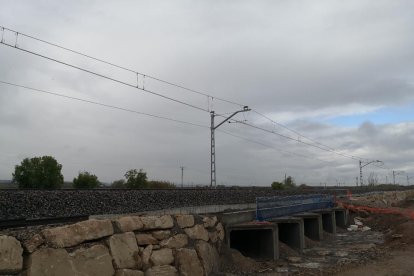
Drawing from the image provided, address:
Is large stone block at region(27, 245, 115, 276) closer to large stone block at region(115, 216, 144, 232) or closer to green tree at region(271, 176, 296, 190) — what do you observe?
large stone block at region(115, 216, 144, 232)

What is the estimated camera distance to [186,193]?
779 inches

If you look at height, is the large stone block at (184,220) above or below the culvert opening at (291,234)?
above

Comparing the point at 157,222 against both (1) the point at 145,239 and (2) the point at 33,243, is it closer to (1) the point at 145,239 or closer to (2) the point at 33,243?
(1) the point at 145,239

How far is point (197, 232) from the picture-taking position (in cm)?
981

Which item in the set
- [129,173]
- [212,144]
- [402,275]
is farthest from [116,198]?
[129,173]

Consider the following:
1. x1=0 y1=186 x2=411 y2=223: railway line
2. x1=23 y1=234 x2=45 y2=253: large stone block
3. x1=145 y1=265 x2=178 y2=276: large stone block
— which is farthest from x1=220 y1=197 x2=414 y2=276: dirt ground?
x1=23 y1=234 x2=45 y2=253: large stone block

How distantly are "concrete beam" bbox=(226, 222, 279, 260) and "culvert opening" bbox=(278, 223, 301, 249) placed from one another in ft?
8.84

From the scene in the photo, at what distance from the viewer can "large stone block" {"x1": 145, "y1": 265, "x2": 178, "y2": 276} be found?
8.13 metres

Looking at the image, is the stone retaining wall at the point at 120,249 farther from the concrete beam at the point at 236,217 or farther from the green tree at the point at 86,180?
the green tree at the point at 86,180

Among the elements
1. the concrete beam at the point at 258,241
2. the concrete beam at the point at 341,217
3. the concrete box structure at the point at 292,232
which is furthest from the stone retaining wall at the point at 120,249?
the concrete beam at the point at 341,217

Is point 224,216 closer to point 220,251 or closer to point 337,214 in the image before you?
point 220,251

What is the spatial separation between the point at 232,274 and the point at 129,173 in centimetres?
3221

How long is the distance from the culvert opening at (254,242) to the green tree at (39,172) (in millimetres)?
28521

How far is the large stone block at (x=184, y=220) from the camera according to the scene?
9414mm
